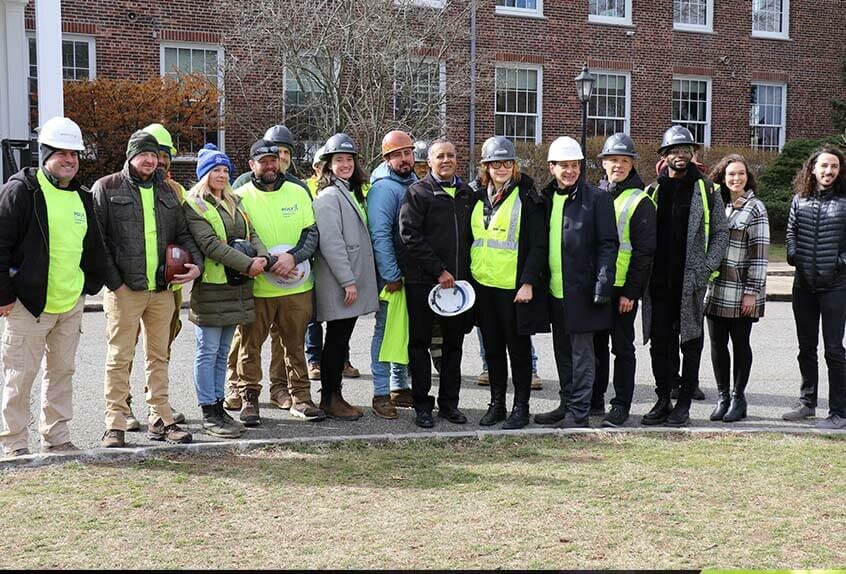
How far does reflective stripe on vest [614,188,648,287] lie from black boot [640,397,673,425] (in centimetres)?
102

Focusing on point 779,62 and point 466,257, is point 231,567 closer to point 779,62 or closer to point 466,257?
point 466,257

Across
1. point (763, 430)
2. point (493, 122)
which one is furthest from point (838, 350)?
point (493, 122)

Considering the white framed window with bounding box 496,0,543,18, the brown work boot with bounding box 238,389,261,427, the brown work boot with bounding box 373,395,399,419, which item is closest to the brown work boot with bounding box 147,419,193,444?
the brown work boot with bounding box 238,389,261,427

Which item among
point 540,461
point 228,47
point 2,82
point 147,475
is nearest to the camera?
point 147,475

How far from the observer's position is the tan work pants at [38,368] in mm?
6164

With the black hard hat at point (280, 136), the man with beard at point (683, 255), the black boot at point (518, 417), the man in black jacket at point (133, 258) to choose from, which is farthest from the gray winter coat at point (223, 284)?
the man with beard at point (683, 255)

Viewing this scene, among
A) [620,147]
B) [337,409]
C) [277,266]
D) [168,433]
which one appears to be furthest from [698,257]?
[168,433]

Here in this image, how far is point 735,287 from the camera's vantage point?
7590mm

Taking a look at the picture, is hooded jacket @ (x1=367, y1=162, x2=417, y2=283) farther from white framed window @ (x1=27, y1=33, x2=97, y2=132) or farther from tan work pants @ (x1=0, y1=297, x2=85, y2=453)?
white framed window @ (x1=27, y1=33, x2=97, y2=132)

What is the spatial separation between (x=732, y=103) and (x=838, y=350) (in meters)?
21.4

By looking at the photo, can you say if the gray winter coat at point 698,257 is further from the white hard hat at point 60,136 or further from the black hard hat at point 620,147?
the white hard hat at point 60,136

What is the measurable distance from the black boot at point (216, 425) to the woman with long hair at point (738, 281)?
373 centimetres

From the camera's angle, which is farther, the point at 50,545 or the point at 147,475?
the point at 147,475

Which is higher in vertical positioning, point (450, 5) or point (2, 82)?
point (450, 5)
